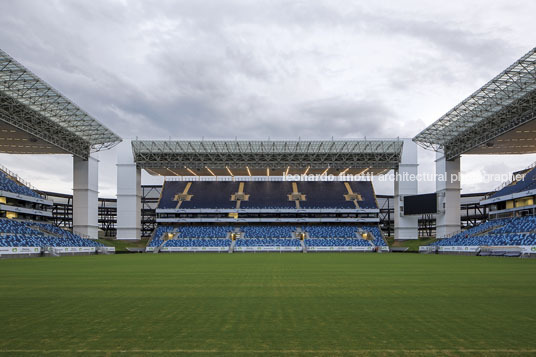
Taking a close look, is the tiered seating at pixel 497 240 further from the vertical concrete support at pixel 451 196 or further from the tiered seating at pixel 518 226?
the vertical concrete support at pixel 451 196

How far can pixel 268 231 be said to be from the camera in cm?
6650

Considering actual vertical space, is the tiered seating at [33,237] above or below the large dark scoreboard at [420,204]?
below

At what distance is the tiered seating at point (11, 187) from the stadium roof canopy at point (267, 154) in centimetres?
1581

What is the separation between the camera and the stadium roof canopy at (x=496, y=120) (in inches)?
1356

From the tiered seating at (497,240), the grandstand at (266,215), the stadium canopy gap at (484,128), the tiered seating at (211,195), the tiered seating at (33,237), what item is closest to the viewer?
the stadium canopy gap at (484,128)

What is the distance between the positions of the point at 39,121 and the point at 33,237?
13.0 meters

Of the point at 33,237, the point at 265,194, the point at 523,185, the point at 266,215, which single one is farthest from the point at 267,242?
the point at 523,185

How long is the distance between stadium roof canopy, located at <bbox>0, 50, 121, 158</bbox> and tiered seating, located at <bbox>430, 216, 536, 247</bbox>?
1790 inches

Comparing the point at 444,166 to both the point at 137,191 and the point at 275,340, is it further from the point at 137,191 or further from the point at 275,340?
the point at 275,340

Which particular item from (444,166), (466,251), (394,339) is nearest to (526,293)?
(394,339)

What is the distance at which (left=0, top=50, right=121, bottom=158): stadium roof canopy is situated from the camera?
3589 cm

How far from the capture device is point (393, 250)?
60531 mm

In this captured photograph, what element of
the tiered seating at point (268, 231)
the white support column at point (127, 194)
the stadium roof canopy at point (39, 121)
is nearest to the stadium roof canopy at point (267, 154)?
the white support column at point (127, 194)

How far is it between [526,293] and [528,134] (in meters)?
41.9
